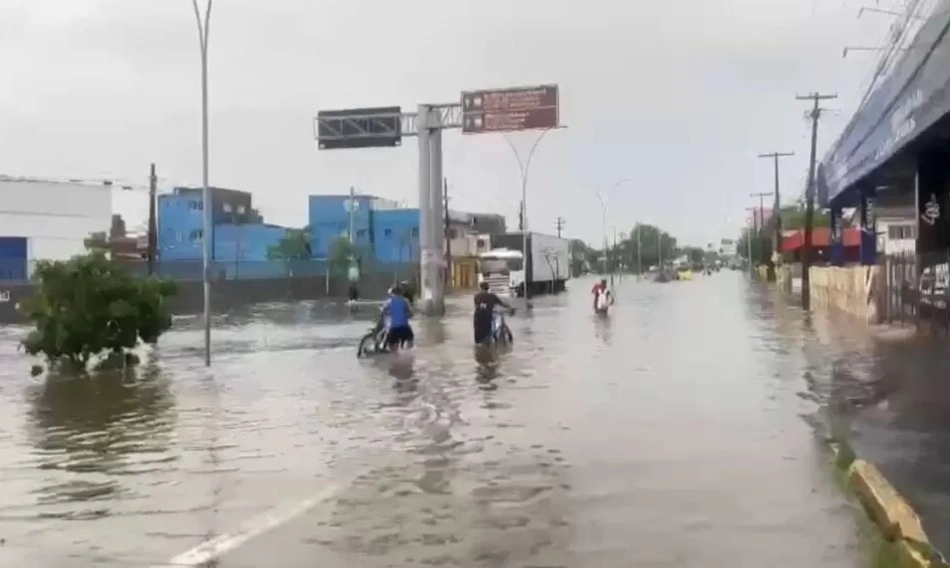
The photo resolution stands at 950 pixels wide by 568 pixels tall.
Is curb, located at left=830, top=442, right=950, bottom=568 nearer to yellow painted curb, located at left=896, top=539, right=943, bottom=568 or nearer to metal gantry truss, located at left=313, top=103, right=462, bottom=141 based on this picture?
yellow painted curb, located at left=896, top=539, right=943, bottom=568

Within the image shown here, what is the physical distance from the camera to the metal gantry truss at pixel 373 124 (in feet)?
148

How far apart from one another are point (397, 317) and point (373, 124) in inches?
878

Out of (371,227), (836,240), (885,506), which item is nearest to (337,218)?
(371,227)

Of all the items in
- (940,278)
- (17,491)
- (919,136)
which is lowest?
(17,491)

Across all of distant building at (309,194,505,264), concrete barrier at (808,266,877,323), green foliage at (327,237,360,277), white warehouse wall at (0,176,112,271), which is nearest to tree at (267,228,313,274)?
distant building at (309,194,505,264)

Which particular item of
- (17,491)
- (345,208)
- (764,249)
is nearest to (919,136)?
(17,491)

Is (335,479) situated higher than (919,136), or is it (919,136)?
(919,136)

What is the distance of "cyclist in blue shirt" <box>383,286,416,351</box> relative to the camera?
2538cm

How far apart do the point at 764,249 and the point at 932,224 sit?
9442cm

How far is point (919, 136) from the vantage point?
25141 millimetres

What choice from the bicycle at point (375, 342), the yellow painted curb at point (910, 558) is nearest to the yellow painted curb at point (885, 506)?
the yellow painted curb at point (910, 558)

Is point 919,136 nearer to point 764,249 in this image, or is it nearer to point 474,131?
point 474,131

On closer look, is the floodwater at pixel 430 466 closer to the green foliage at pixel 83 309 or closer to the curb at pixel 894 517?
the curb at pixel 894 517

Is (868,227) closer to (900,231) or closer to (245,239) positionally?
(900,231)
